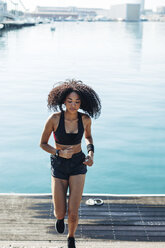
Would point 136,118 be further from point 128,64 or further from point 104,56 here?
point 104,56

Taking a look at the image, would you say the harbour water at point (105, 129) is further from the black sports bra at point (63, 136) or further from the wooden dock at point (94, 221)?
the black sports bra at point (63, 136)

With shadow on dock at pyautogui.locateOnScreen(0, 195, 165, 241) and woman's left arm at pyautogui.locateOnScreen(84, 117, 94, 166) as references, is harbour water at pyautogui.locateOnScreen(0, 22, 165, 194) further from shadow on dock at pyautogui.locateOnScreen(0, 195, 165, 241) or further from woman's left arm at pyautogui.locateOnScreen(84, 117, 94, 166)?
woman's left arm at pyautogui.locateOnScreen(84, 117, 94, 166)

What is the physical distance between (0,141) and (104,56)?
24109mm

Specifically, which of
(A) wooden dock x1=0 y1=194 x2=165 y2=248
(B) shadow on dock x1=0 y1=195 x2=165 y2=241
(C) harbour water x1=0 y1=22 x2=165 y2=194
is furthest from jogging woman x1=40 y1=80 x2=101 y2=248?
(C) harbour water x1=0 y1=22 x2=165 y2=194

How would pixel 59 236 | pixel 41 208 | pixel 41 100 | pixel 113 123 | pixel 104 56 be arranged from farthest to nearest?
1. pixel 104 56
2. pixel 41 100
3. pixel 113 123
4. pixel 41 208
5. pixel 59 236

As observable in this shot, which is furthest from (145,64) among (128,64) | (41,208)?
(41,208)

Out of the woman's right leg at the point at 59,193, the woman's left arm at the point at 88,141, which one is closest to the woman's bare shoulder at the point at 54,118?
the woman's left arm at the point at 88,141

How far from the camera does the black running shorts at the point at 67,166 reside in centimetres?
389

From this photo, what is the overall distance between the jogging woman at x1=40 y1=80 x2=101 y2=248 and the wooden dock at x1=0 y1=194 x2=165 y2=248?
2.70 feet

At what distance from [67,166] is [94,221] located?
A: 1.60 meters

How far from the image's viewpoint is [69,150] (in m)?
3.86

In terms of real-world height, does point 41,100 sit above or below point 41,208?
below

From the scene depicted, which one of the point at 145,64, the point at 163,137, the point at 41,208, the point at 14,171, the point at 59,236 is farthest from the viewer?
the point at 145,64

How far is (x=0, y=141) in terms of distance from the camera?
12648 mm
